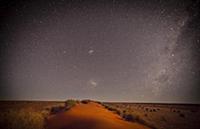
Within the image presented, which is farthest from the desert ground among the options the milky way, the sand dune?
the milky way

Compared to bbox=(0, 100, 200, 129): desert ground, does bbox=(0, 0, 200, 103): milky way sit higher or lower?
higher

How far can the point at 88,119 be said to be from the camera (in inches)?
289

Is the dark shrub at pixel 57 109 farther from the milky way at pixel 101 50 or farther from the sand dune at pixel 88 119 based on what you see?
the milky way at pixel 101 50

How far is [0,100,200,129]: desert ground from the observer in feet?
23.5

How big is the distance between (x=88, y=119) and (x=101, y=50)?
1.56 meters

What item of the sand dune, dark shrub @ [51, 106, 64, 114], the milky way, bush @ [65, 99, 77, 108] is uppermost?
the milky way

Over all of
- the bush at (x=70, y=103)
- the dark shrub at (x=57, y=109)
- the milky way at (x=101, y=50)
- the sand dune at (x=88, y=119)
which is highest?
the milky way at (x=101, y=50)

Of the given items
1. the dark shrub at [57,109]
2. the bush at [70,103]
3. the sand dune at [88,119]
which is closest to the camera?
the sand dune at [88,119]

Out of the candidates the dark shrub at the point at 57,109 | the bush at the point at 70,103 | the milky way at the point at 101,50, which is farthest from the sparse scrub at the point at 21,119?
the bush at the point at 70,103

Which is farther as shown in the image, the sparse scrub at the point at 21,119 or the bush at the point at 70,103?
the bush at the point at 70,103

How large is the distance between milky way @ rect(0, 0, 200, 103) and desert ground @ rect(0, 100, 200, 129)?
179 mm

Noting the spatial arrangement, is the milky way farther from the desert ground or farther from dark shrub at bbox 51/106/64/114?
dark shrub at bbox 51/106/64/114

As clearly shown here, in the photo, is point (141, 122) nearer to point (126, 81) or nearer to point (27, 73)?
point (126, 81)

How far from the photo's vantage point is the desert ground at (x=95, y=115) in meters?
7.15
